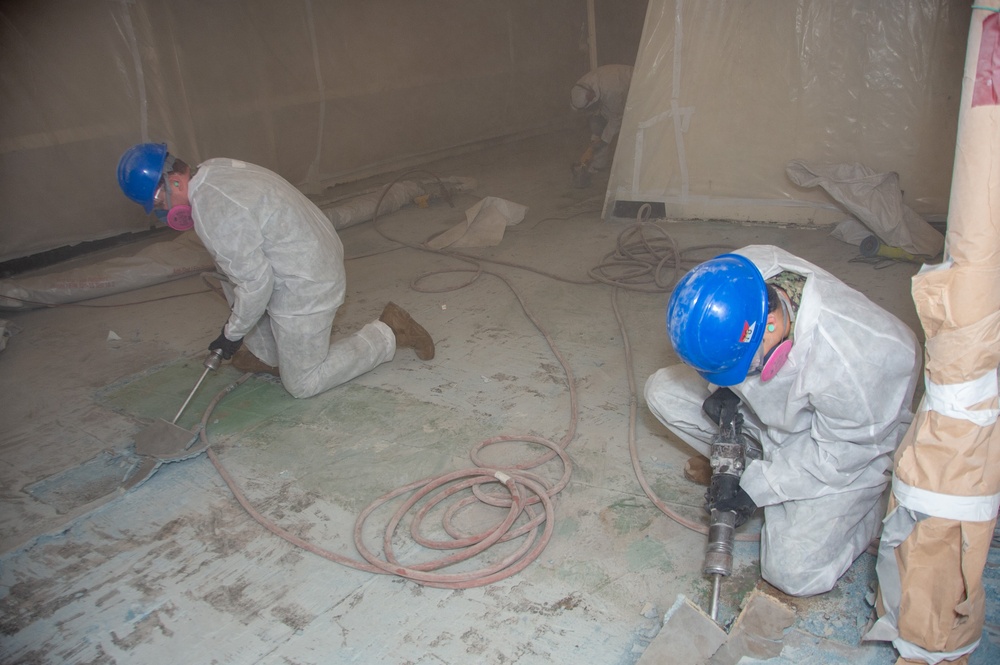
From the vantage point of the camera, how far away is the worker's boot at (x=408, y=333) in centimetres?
329

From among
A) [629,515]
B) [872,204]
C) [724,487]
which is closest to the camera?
[724,487]

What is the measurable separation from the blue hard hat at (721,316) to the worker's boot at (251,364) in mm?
2147

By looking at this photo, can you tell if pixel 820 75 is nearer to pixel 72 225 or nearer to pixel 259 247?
pixel 259 247

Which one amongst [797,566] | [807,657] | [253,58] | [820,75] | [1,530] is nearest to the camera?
[807,657]

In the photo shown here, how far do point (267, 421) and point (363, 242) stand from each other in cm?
259

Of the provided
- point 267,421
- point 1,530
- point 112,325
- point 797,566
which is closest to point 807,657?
point 797,566

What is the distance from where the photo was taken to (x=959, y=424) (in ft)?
4.78

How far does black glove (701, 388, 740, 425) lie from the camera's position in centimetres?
202

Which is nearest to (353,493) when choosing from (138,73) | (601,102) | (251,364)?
(251,364)

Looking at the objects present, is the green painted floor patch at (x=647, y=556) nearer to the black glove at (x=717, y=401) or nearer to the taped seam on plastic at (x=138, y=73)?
the black glove at (x=717, y=401)

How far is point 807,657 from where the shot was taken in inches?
65.6

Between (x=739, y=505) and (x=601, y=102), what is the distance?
5277mm

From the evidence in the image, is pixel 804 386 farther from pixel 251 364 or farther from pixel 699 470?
pixel 251 364

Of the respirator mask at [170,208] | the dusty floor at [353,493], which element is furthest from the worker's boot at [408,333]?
the respirator mask at [170,208]
